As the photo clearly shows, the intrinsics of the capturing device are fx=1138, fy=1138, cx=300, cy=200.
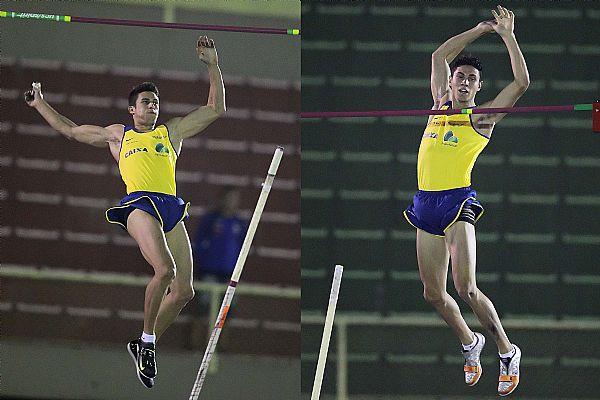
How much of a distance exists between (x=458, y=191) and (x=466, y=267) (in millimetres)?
373

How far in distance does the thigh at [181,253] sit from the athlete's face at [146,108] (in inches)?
21.9

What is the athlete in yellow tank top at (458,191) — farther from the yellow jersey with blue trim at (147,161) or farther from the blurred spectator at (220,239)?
the yellow jersey with blue trim at (147,161)

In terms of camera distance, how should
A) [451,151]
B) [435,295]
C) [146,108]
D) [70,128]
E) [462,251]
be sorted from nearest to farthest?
[462,251]
[451,151]
[435,295]
[146,108]
[70,128]

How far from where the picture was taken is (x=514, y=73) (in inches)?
218

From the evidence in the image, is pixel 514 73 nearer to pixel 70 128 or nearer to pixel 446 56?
pixel 446 56

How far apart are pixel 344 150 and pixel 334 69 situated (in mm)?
473

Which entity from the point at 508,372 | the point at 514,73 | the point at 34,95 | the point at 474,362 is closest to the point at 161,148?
the point at 34,95

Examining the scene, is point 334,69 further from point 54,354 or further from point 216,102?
point 54,354

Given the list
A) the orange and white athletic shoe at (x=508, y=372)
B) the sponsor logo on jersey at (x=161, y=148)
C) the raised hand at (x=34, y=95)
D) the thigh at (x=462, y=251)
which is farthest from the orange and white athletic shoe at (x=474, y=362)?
the raised hand at (x=34, y=95)

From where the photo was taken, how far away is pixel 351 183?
6.59 metres

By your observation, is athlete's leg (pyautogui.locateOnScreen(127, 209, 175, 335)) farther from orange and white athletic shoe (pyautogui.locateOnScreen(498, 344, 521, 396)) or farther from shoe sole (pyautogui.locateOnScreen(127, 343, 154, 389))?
orange and white athletic shoe (pyautogui.locateOnScreen(498, 344, 521, 396))

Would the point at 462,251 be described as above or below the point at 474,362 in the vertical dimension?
above

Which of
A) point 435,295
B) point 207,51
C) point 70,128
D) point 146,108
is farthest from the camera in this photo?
point 207,51

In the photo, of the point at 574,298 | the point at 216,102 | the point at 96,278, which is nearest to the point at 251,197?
the point at 216,102
